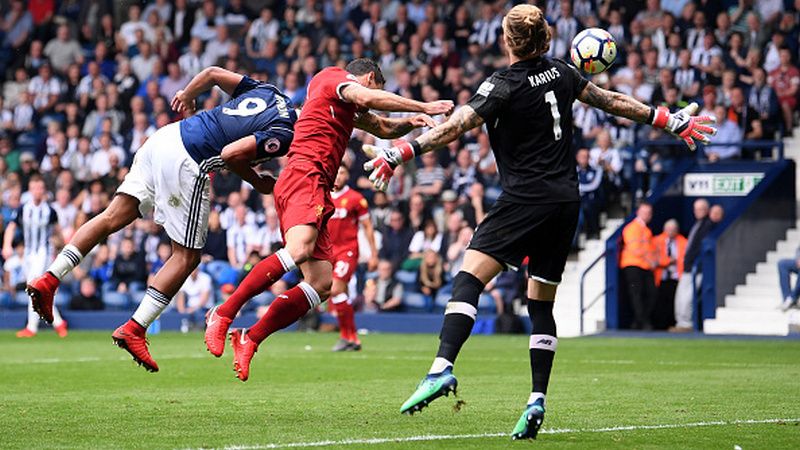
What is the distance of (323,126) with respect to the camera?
10477mm

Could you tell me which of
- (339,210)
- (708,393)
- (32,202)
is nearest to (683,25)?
(339,210)

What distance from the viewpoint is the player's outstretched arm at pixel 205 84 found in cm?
1102

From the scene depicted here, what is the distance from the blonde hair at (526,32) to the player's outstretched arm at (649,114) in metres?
0.45

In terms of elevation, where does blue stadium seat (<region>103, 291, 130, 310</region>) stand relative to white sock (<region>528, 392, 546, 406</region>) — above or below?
above

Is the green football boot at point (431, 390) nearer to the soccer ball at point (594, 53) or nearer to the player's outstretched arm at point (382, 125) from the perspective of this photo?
the player's outstretched arm at point (382, 125)

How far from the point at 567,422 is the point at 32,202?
14.7 m

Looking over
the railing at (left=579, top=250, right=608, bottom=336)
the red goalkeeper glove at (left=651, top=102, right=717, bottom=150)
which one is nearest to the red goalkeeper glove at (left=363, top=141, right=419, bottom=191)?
the red goalkeeper glove at (left=651, top=102, right=717, bottom=150)

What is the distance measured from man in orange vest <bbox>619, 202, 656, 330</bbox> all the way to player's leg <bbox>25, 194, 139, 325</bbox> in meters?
12.4

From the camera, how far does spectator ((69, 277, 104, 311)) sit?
2534 centimetres

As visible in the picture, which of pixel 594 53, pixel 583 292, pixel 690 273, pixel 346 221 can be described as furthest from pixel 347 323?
pixel 594 53

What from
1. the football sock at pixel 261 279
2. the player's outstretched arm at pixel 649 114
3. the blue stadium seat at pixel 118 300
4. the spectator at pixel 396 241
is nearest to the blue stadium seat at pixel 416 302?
the spectator at pixel 396 241

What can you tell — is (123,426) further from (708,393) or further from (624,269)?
(624,269)

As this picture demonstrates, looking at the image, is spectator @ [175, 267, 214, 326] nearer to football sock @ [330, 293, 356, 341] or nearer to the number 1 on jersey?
football sock @ [330, 293, 356, 341]

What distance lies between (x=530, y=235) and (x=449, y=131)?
79 cm
